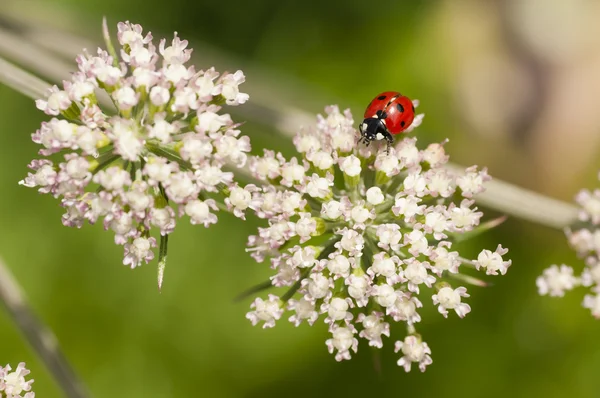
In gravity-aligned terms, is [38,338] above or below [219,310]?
below

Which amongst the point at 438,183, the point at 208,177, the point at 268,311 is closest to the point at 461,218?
the point at 438,183

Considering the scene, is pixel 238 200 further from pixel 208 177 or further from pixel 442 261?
pixel 442 261

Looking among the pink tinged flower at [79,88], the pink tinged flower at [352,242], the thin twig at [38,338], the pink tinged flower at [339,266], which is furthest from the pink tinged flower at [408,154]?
the thin twig at [38,338]

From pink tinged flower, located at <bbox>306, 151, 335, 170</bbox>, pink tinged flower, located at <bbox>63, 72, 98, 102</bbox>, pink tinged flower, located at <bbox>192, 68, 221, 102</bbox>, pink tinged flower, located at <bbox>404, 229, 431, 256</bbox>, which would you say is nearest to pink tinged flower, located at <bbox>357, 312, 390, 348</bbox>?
pink tinged flower, located at <bbox>404, 229, 431, 256</bbox>

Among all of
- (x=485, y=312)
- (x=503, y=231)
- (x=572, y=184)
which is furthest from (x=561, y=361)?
(x=572, y=184)

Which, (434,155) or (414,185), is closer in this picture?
(414,185)

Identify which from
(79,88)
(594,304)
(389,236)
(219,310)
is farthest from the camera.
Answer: (219,310)

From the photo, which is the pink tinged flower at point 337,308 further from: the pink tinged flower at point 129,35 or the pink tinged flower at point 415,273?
the pink tinged flower at point 129,35
